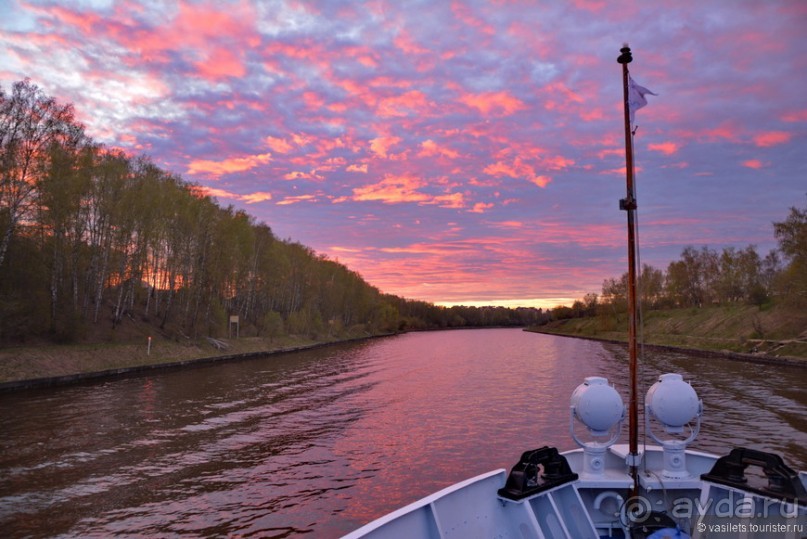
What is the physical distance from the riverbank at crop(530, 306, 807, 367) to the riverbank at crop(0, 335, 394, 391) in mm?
58792

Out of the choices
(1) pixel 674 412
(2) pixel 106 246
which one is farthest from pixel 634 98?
(2) pixel 106 246

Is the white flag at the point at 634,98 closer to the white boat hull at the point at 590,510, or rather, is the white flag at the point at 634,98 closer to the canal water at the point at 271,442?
the white boat hull at the point at 590,510

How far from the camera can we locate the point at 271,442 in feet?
65.6

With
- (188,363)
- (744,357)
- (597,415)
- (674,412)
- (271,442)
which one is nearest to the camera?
(674,412)

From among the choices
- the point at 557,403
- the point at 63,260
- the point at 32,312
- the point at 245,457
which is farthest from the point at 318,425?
the point at 63,260

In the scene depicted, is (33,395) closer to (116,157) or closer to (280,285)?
(116,157)

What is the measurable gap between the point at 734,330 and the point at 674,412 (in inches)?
3045

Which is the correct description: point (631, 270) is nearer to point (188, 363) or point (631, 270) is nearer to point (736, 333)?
point (188, 363)

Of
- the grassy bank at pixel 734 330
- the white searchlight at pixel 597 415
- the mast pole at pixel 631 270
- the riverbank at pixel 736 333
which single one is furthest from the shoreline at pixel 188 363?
the mast pole at pixel 631 270

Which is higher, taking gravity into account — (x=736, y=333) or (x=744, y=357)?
(x=736, y=333)

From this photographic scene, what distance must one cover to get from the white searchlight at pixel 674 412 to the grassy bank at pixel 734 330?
5394cm

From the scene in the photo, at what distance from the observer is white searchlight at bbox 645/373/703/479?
8.22 meters

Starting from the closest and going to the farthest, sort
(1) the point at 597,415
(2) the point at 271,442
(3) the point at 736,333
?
(1) the point at 597,415 < (2) the point at 271,442 < (3) the point at 736,333

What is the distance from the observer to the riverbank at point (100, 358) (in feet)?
104
